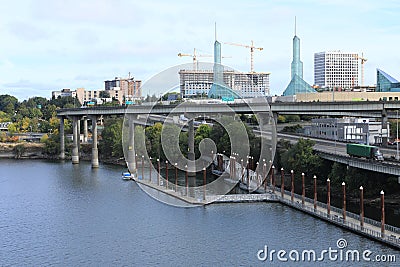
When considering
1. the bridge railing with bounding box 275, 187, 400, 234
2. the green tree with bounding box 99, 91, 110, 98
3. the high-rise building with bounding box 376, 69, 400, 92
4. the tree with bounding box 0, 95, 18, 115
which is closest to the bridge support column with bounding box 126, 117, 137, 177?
the bridge railing with bounding box 275, 187, 400, 234

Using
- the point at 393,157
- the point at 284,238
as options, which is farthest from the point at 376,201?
the point at 284,238

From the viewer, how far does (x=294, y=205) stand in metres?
39.9

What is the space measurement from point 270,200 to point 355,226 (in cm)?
1018

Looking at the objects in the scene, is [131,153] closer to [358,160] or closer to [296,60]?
[358,160]

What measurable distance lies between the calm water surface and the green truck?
710cm

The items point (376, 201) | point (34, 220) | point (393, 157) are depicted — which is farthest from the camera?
point (393, 157)

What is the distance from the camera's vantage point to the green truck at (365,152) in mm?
41750

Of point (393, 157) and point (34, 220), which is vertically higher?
point (393, 157)

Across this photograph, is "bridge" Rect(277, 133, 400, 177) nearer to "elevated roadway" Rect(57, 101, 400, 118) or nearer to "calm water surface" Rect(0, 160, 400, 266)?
"elevated roadway" Rect(57, 101, 400, 118)

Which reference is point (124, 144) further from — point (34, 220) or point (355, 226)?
point (355, 226)

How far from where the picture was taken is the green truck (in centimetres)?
4175

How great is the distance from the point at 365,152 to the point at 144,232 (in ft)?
56.7

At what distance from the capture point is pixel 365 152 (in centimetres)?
4259

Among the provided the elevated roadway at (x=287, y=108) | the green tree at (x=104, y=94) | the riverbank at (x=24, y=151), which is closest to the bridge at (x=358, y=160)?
the elevated roadway at (x=287, y=108)
